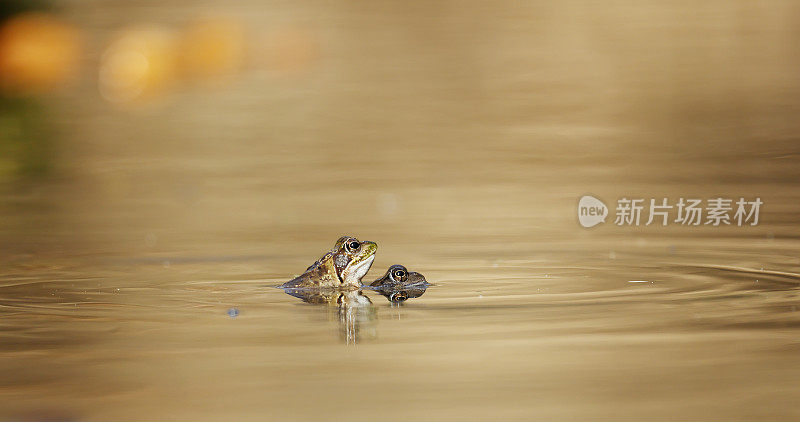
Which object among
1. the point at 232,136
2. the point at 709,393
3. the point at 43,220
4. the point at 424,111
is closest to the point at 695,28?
the point at 424,111

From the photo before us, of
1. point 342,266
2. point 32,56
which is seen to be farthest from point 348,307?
point 32,56

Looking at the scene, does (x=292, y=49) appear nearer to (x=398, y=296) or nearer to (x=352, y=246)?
(x=352, y=246)

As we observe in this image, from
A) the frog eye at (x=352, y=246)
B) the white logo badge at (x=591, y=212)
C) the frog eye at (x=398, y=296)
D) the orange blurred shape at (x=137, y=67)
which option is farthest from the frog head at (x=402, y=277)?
the orange blurred shape at (x=137, y=67)

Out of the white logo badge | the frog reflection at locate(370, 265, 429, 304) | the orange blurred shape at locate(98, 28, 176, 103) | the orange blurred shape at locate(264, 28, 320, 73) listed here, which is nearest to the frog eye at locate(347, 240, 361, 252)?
the frog reflection at locate(370, 265, 429, 304)

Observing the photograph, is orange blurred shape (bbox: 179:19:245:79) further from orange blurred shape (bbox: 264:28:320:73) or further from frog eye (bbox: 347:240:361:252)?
frog eye (bbox: 347:240:361:252)

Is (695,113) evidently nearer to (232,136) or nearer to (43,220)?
(232,136)
